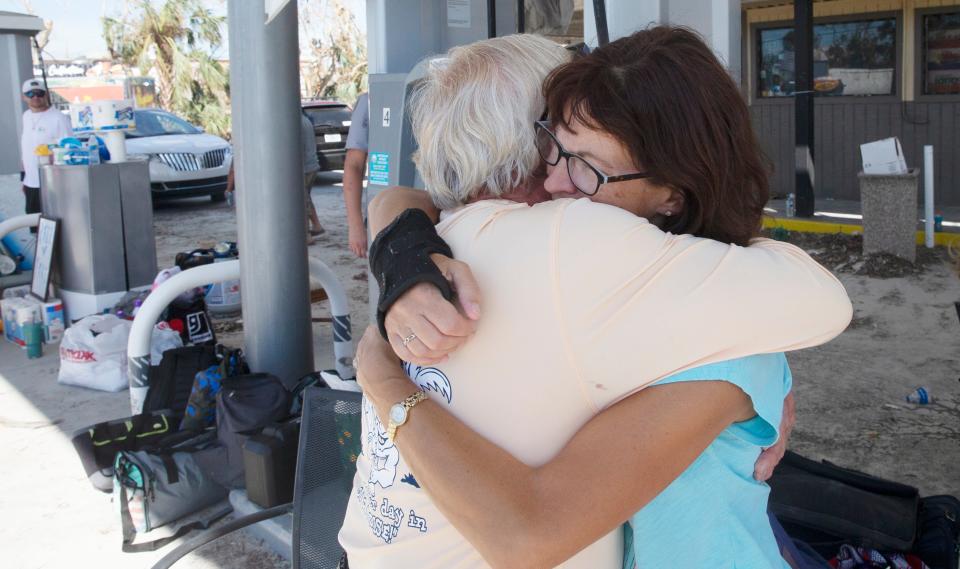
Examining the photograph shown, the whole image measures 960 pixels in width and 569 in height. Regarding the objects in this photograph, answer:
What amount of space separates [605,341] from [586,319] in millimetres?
37

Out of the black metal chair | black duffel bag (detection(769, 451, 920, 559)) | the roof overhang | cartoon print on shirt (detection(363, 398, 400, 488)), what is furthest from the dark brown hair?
the roof overhang

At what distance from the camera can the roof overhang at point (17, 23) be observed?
35.5 ft

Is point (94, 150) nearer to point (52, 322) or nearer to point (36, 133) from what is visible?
point (52, 322)

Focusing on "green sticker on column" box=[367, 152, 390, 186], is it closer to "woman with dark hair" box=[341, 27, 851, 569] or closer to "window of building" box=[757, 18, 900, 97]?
"woman with dark hair" box=[341, 27, 851, 569]

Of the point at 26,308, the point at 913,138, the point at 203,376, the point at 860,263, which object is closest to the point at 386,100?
the point at 203,376

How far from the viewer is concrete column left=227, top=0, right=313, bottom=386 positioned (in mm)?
4012

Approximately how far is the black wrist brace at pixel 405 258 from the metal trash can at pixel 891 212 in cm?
770

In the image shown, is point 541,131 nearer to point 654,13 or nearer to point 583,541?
point 583,541

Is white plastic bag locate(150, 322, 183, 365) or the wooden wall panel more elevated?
the wooden wall panel

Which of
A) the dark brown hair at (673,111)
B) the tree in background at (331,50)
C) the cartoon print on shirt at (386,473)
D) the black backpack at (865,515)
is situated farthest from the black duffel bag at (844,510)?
the tree in background at (331,50)

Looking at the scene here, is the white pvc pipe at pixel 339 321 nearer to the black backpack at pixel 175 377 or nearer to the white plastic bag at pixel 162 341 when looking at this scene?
the black backpack at pixel 175 377

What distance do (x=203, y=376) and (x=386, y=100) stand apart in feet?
5.34

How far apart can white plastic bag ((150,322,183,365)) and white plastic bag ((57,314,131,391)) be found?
0.37 m

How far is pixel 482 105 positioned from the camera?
143cm
